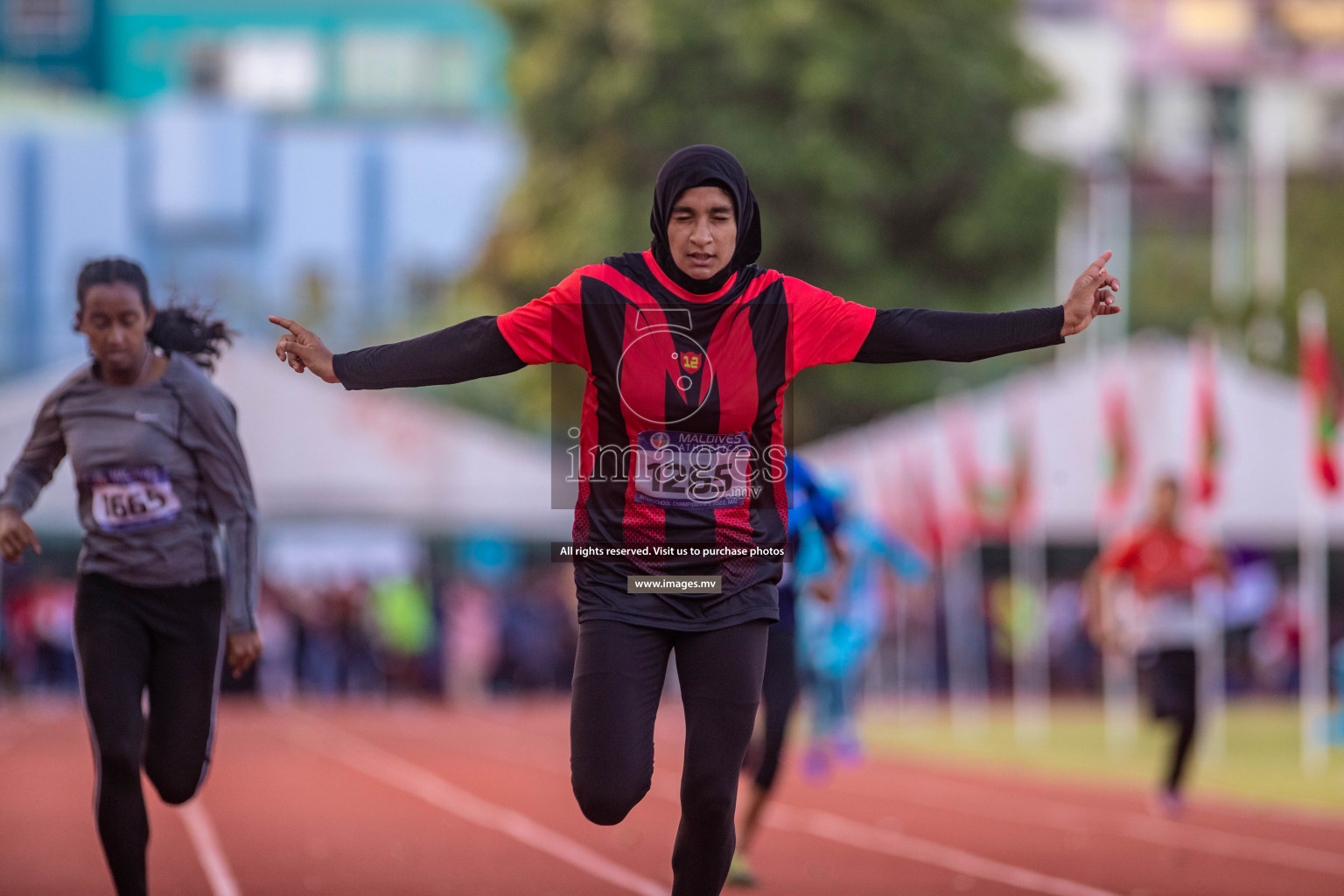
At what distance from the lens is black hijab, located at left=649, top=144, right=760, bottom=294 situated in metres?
5.41

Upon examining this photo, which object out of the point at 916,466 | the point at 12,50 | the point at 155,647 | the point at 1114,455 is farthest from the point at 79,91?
the point at 155,647

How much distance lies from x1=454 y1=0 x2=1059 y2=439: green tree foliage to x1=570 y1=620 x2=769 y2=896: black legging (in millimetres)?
26206

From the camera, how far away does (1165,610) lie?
40.1 ft

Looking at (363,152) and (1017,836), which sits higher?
(363,152)

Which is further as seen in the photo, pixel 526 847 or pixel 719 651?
pixel 526 847

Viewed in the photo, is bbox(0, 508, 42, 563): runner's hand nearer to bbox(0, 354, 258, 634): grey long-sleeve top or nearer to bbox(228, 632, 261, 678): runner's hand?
Answer: bbox(0, 354, 258, 634): grey long-sleeve top

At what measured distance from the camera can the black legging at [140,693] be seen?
6441 mm

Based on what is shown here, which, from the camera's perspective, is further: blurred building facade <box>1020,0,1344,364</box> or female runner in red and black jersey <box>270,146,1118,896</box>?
blurred building facade <box>1020,0,1344,364</box>

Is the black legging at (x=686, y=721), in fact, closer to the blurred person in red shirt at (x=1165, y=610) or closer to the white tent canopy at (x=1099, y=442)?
the blurred person in red shirt at (x=1165, y=610)

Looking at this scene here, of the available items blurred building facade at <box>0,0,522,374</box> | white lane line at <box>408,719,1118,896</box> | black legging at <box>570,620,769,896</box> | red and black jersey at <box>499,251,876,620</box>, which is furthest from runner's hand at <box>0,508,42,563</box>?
blurred building facade at <box>0,0,522,374</box>

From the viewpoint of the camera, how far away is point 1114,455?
20.5 metres

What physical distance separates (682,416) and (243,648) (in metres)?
2.01

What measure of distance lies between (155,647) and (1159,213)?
53929mm

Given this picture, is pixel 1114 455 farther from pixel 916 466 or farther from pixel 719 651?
pixel 719 651
